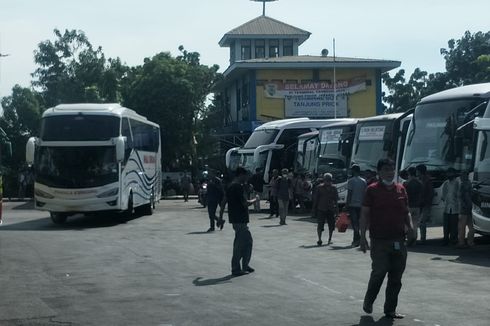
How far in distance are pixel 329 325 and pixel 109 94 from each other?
58604mm

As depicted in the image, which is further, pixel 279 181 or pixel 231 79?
pixel 231 79

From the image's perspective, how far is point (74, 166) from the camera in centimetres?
2769

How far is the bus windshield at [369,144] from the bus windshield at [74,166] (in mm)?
8229

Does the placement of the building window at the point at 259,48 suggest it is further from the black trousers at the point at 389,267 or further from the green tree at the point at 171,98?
the black trousers at the point at 389,267

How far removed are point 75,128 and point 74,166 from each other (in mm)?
1227

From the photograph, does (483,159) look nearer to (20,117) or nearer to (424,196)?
(424,196)

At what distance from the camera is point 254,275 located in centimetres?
1485

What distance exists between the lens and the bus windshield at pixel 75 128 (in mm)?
27734

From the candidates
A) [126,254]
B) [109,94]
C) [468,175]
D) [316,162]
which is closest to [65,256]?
[126,254]

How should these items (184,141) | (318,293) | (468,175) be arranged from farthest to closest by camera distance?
(184,141) < (468,175) < (318,293)

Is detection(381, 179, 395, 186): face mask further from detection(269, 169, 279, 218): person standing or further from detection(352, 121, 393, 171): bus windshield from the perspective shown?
detection(269, 169, 279, 218): person standing

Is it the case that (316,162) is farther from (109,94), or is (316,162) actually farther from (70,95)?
(70,95)

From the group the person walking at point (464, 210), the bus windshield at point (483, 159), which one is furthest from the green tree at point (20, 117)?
the bus windshield at point (483, 159)

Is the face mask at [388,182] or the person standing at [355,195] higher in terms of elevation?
the face mask at [388,182]
